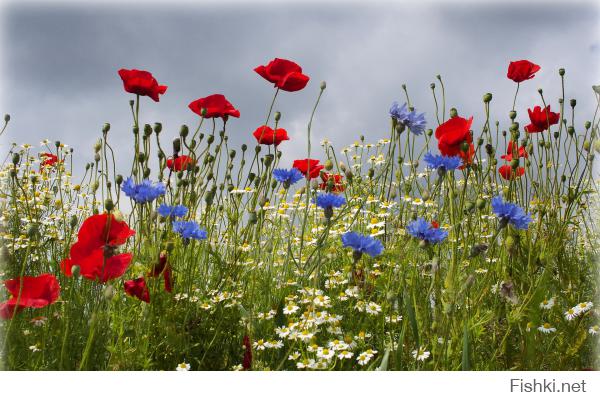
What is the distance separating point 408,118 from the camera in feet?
7.13

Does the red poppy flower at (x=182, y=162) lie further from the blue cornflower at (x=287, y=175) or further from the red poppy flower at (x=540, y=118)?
the red poppy flower at (x=540, y=118)

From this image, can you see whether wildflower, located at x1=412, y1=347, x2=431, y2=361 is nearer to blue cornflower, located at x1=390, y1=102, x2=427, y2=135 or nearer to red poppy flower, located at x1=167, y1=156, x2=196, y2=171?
blue cornflower, located at x1=390, y1=102, x2=427, y2=135

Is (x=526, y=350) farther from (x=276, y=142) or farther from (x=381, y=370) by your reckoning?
(x=276, y=142)

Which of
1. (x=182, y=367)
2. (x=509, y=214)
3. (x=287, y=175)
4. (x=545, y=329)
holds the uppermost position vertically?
(x=287, y=175)

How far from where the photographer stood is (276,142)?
259 cm

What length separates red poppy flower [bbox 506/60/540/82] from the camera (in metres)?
2.63

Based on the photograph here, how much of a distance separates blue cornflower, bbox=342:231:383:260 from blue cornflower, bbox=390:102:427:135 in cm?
61

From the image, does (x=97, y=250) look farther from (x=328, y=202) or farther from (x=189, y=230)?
(x=328, y=202)

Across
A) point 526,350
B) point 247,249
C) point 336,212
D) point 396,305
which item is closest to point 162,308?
point 247,249

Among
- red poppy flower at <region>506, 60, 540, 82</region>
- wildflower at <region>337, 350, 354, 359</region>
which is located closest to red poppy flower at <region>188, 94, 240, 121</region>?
wildflower at <region>337, 350, 354, 359</region>

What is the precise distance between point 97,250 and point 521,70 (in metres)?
1.98

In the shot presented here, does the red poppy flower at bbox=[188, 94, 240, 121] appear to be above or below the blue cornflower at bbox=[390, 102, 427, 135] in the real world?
above

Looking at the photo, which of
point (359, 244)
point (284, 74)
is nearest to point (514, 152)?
point (284, 74)
